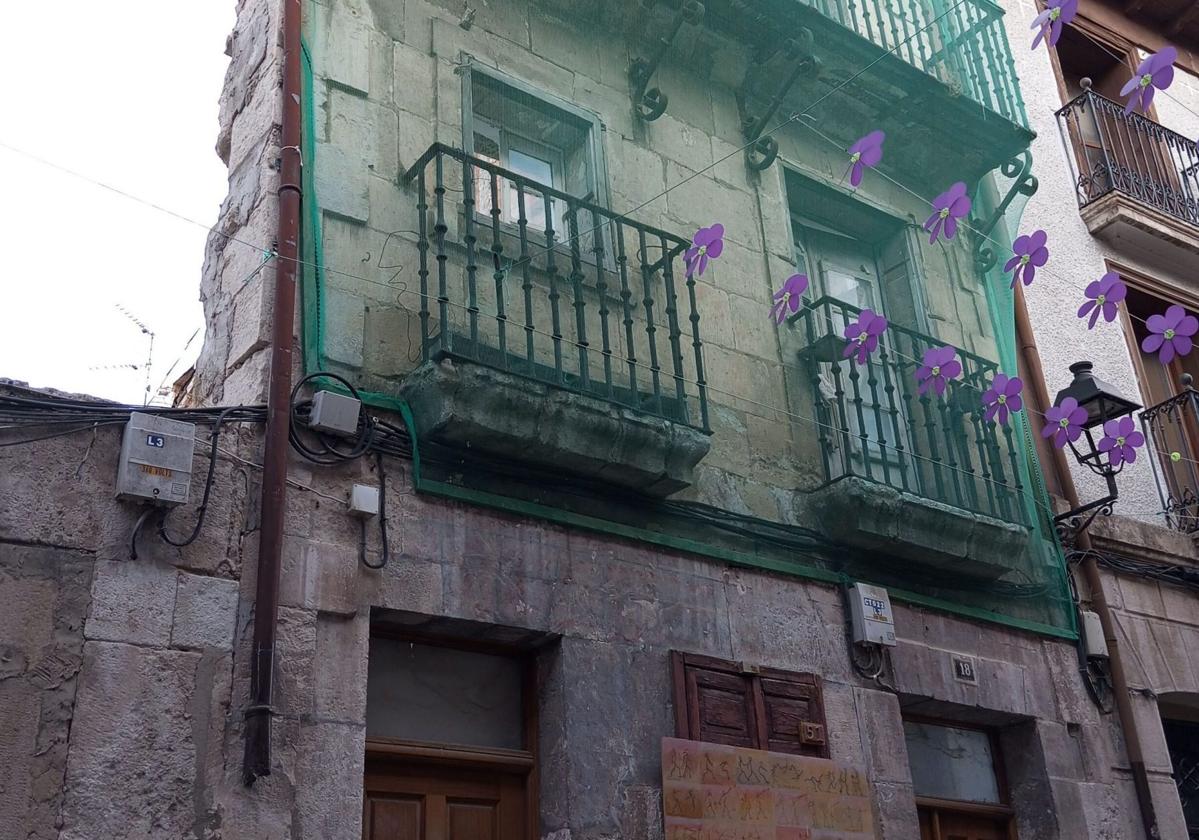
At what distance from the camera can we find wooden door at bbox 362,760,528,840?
475cm

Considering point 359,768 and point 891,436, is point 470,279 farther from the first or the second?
point 891,436

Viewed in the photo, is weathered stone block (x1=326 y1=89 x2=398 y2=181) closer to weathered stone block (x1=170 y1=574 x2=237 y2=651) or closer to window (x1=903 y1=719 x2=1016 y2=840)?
weathered stone block (x1=170 y1=574 x2=237 y2=651)

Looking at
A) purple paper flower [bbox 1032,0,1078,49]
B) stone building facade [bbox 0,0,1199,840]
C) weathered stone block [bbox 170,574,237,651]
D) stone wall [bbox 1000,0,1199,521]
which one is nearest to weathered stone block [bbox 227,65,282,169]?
stone building facade [bbox 0,0,1199,840]

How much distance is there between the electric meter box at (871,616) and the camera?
245 inches

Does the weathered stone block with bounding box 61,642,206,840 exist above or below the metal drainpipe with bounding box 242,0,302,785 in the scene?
below

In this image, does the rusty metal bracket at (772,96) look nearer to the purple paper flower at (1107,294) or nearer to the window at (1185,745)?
the purple paper flower at (1107,294)

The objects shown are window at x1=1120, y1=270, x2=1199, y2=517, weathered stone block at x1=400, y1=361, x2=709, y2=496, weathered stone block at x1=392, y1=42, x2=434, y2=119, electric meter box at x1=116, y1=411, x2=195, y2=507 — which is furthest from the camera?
window at x1=1120, y1=270, x2=1199, y2=517

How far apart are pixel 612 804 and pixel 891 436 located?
10.5 feet

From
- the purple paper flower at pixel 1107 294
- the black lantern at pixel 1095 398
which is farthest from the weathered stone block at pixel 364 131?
the black lantern at pixel 1095 398

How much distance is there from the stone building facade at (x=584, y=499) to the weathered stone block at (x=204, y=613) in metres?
0.01

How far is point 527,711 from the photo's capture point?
530 centimetres

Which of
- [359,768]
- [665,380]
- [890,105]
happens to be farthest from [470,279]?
[890,105]

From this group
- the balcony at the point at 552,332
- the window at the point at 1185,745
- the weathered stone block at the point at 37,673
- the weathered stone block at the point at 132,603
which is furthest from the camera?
the window at the point at 1185,745

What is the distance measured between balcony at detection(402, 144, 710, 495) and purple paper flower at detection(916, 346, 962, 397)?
5.08ft
